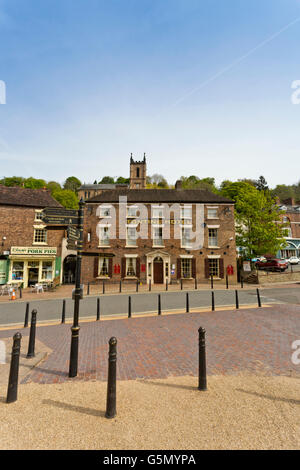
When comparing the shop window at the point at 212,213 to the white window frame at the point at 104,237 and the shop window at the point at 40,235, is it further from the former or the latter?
the shop window at the point at 40,235

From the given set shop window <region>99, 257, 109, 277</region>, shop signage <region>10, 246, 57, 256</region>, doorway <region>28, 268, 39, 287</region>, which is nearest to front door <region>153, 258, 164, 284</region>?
shop window <region>99, 257, 109, 277</region>

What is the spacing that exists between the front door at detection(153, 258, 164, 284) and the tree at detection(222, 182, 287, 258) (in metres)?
9.27

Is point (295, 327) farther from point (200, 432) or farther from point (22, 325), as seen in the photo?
point (22, 325)

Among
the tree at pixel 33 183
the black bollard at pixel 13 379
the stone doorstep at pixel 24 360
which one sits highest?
the tree at pixel 33 183

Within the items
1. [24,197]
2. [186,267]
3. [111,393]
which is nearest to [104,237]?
[186,267]

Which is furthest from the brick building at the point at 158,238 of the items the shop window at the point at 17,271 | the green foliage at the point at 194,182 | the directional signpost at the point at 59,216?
the green foliage at the point at 194,182

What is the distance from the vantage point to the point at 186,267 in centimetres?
2320

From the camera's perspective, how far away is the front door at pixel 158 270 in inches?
904

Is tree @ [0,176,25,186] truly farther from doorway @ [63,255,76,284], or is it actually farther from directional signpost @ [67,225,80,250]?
directional signpost @ [67,225,80,250]

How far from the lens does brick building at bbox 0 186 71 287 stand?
21.6m

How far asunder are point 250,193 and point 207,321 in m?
21.0

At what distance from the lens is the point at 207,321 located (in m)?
8.48

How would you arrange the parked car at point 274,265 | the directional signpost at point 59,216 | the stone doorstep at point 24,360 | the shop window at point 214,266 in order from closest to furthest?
the stone doorstep at point 24,360
the directional signpost at point 59,216
the shop window at point 214,266
the parked car at point 274,265

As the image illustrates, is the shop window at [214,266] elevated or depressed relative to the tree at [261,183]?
depressed
